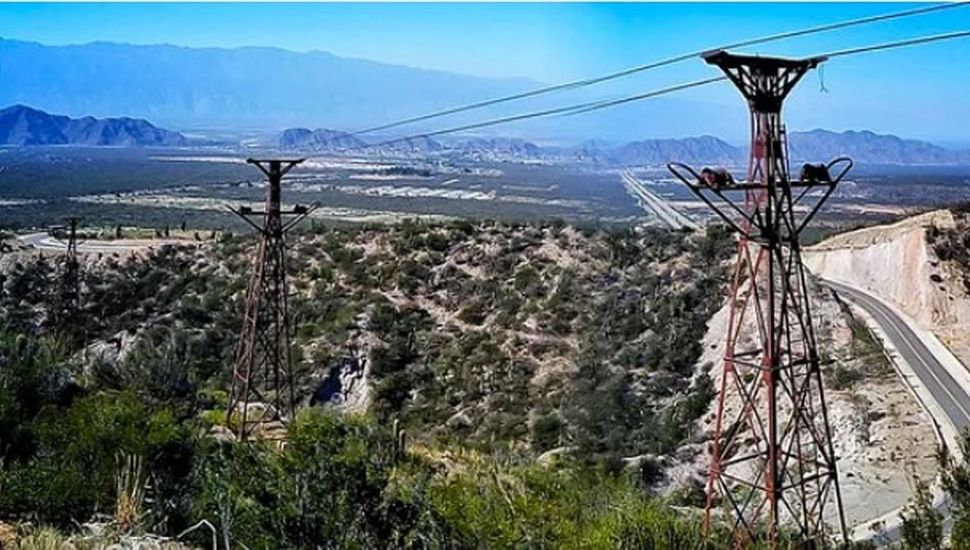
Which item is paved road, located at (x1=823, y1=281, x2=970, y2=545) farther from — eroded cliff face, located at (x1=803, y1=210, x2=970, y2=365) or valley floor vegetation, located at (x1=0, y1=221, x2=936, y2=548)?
valley floor vegetation, located at (x1=0, y1=221, x2=936, y2=548)

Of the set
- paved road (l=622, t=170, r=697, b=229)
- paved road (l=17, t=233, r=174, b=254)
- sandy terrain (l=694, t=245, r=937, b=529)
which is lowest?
sandy terrain (l=694, t=245, r=937, b=529)

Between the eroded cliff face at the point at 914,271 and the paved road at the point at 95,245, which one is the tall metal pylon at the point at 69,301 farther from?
the eroded cliff face at the point at 914,271

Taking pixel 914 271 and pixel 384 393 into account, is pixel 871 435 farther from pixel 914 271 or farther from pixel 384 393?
pixel 914 271

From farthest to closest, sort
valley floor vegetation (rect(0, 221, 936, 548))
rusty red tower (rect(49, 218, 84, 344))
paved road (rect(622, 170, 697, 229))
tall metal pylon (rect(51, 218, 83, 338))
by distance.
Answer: paved road (rect(622, 170, 697, 229)), tall metal pylon (rect(51, 218, 83, 338)), rusty red tower (rect(49, 218, 84, 344)), valley floor vegetation (rect(0, 221, 936, 548))

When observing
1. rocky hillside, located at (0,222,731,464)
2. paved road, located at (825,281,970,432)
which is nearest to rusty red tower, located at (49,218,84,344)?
rocky hillside, located at (0,222,731,464)

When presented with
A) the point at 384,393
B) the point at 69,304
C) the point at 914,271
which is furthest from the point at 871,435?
the point at 69,304

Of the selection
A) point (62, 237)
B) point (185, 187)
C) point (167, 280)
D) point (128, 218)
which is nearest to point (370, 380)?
point (167, 280)

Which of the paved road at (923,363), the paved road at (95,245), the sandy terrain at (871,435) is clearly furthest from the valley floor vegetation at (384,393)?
the paved road at (923,363)
